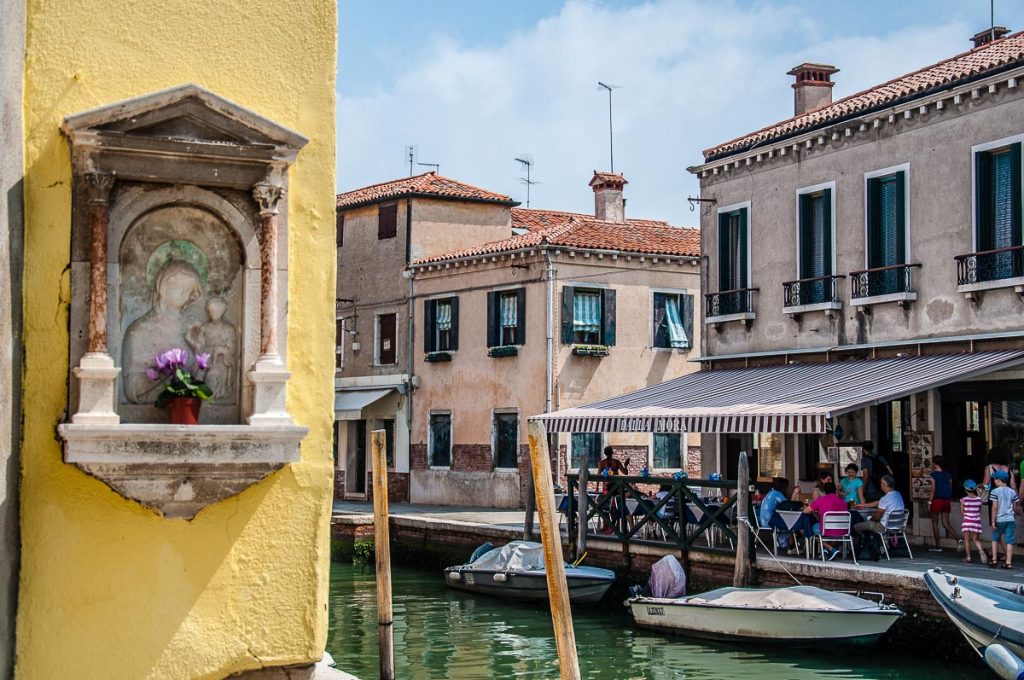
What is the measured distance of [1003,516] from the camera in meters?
14.6

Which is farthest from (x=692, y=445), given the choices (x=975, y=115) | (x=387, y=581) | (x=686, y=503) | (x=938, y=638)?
(x=387, y=581)

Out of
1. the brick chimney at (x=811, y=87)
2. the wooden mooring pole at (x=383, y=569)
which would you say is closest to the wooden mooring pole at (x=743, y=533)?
the wooden mooring pole at (x=383, y=569)

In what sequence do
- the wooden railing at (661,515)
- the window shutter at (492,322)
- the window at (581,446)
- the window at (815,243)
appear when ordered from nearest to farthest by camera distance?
the wooden railing at (661,515) < the window at (815,243) < the window at (581,446) < the window shutter at (492,322)

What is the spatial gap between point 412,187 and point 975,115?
15428 millimetres

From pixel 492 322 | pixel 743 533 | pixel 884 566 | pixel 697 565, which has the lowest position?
pixel 697 565

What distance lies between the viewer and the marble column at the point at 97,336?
221 inches

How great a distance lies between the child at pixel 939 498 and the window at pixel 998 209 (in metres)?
2.39

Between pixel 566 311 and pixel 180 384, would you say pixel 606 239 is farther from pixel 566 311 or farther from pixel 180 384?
pixel 180 384

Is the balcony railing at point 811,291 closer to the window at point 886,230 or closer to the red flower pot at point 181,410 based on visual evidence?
the window at point 886,230

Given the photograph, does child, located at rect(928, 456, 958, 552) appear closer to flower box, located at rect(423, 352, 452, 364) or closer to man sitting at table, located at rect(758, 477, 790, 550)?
man sitting at table, located at rect(758, 477, 790, 550)

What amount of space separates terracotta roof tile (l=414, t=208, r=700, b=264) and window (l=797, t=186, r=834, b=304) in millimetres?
7681

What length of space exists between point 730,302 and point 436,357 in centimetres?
963

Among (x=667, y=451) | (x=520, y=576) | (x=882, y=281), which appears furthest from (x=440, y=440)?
(x=882, y=281)

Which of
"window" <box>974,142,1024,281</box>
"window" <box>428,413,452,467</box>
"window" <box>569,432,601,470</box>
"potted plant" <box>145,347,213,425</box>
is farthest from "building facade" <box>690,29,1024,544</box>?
"potted plant" <box>145,347,213,425</box>
